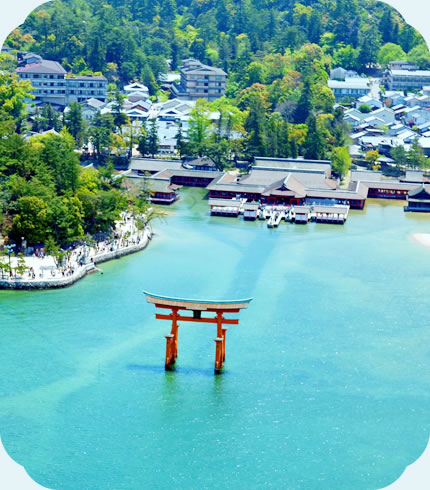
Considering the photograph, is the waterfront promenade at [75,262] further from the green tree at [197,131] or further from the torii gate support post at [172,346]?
the green tree at [197,131]

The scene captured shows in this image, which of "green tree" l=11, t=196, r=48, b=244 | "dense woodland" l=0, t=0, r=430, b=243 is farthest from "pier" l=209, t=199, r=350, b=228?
"green tree" l=11, t=196, r=48, b=244

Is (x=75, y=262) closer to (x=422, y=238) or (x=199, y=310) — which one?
(x=199, y=310)

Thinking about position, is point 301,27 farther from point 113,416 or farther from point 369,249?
point 113,416

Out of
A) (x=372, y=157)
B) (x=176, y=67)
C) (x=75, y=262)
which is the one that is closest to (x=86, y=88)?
(x=176, y=67)

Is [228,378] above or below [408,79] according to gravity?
below

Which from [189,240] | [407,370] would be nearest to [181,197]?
[189,240]
